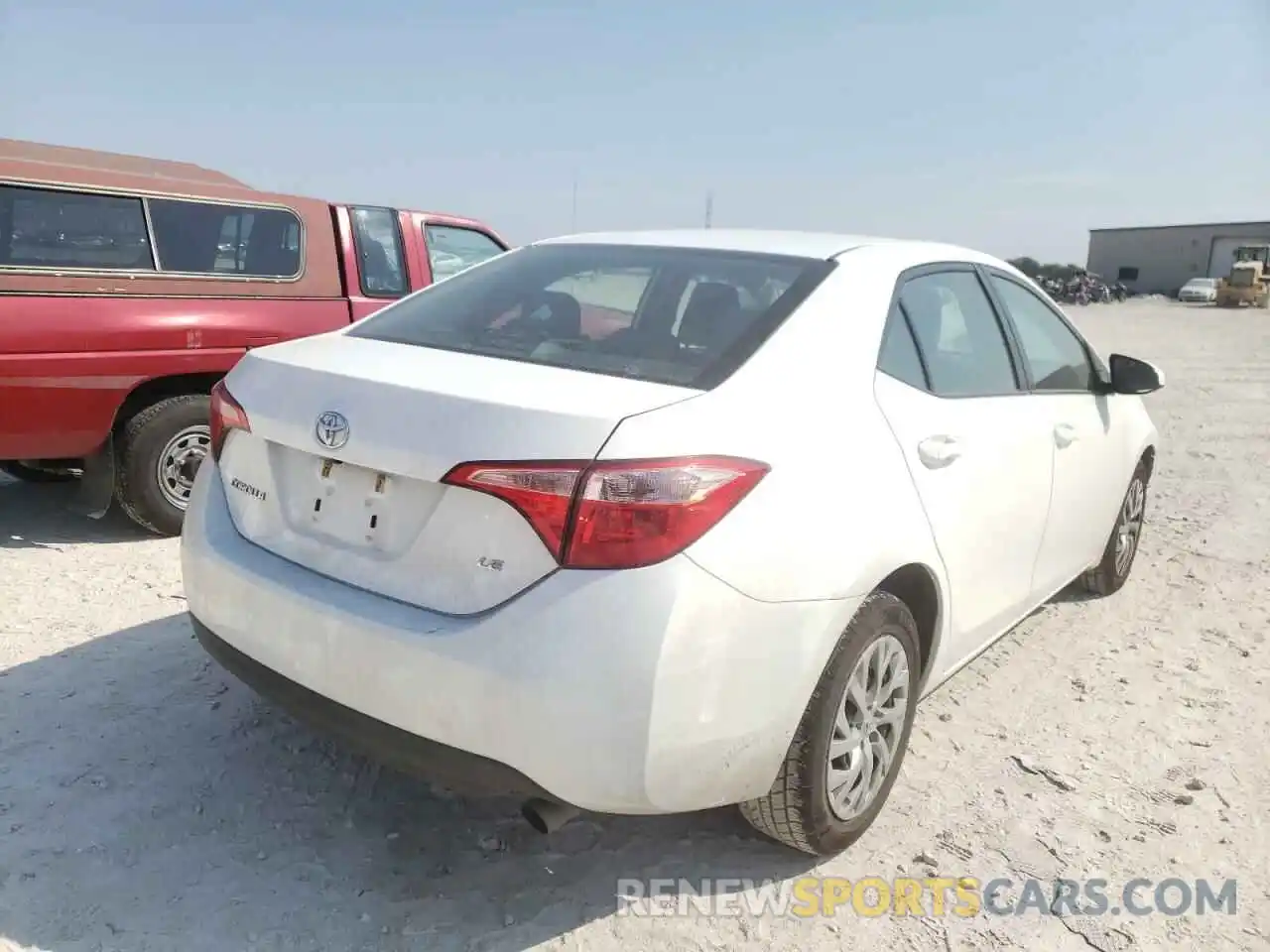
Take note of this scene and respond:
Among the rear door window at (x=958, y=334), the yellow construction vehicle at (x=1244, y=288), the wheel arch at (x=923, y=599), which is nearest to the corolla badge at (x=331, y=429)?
the wheel arch at (x=923, y=599)

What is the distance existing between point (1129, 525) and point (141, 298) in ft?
16.2

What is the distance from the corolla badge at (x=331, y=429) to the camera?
2.24 metres

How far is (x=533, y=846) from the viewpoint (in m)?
2.69

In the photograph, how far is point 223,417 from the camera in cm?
262

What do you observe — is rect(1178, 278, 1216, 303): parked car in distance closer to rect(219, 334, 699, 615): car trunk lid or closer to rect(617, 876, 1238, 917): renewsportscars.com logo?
rect(617, 876, 1238, 917): renewsportscars.com logo

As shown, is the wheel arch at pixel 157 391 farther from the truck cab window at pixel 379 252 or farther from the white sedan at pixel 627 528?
the white sedan at pixel 627 528

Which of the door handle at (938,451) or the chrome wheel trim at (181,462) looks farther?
the chrome wheel trim at (181,462)

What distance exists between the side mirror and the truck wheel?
4.27 metres

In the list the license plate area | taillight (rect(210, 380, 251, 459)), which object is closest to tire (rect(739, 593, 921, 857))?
the license plate area

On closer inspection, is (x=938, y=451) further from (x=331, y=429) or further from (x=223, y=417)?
(x=223, y=417)

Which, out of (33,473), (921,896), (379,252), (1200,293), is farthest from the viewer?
(1200,293)

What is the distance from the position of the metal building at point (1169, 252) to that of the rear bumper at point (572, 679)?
75.3 meters

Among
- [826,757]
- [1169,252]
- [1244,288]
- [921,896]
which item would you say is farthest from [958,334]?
[1169,252]

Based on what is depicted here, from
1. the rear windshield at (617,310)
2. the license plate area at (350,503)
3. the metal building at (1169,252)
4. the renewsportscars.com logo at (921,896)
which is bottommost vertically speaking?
the renewsportscars.com logo at (921,896)
